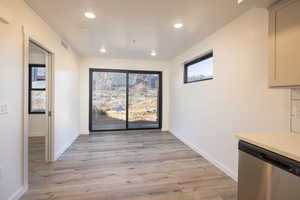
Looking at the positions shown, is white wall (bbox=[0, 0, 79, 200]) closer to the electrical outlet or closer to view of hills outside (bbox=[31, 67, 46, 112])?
the electrical outlet

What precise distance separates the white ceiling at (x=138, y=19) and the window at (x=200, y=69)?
45cm

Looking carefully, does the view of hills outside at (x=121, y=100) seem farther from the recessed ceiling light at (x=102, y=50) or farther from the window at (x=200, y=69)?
the window at (x=200, y=69)

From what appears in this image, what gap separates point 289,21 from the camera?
1381mm

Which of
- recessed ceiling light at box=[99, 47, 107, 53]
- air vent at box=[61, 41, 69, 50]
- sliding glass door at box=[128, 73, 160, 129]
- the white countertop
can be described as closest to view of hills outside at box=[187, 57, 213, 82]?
sliding glass door at box=[128, 73, 160, 129]

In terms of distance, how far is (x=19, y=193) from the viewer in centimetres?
191

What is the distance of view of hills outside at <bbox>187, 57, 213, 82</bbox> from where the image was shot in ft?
10.8

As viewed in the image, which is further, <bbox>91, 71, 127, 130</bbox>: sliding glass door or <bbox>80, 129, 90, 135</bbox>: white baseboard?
<bbox>91, 71, 127, 130</bbox>: sliding glass door

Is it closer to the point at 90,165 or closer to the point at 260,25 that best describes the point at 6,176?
the point at 90,165

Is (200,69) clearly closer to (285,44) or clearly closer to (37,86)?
(285,44)

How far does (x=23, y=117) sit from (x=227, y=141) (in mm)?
2980

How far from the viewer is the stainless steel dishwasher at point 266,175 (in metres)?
1.04

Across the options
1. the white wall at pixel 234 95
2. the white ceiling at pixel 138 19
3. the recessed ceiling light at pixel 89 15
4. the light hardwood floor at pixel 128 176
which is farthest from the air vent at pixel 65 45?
the white wall at pixel 234 95

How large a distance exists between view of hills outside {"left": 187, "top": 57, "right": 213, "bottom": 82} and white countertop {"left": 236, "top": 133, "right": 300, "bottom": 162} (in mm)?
1988

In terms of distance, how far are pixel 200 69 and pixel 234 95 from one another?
4.76 ft
